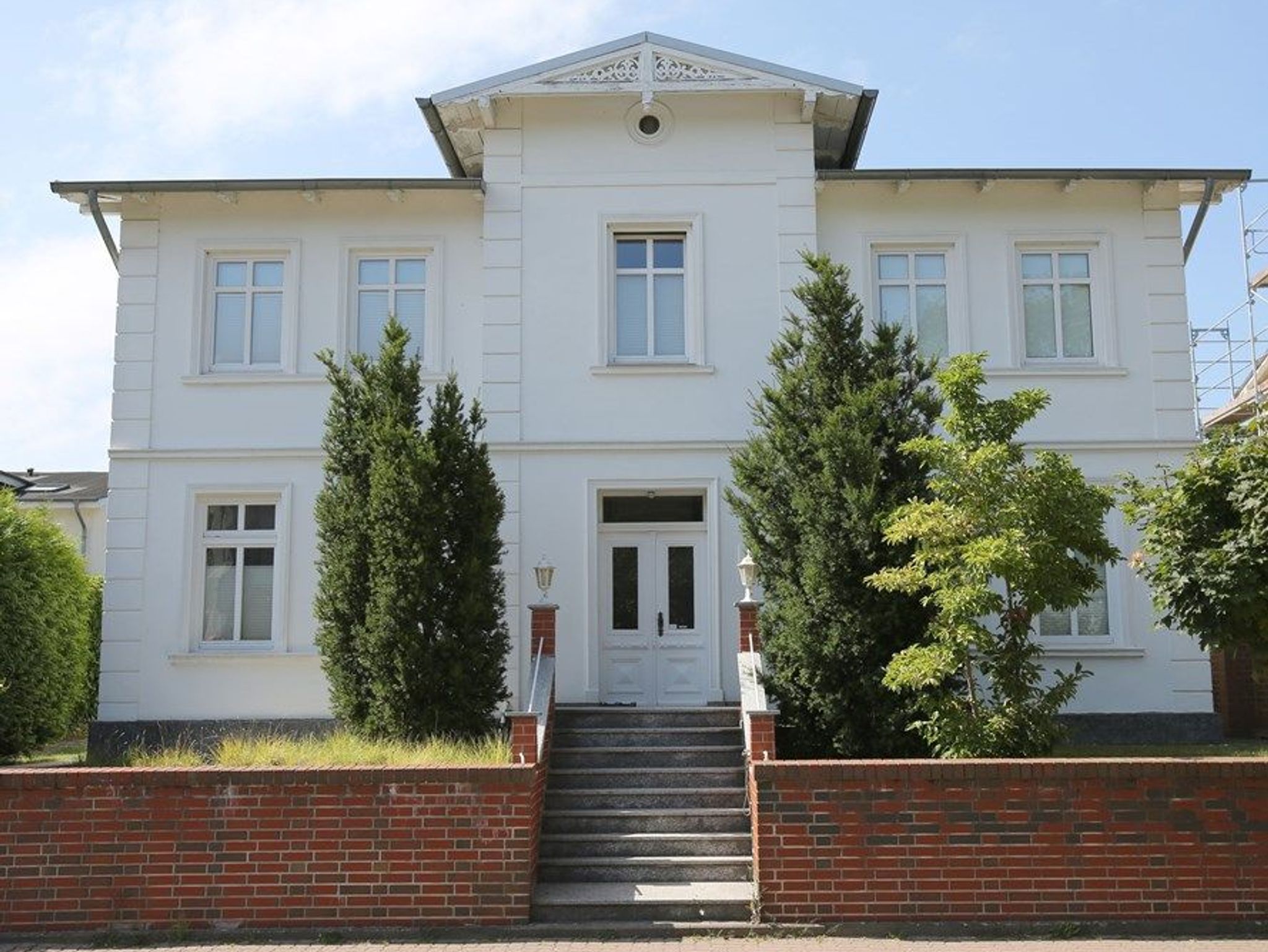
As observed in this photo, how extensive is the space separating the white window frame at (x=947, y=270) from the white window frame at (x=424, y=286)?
5.29 meters

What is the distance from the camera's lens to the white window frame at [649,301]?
15.1 m

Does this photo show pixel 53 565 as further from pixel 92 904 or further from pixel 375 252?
pixel 92 904

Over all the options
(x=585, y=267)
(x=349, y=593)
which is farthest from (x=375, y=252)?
(x=349, y=593)

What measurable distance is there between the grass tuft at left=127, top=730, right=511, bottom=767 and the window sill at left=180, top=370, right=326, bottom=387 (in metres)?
5.33

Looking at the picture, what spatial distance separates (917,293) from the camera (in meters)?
15.6

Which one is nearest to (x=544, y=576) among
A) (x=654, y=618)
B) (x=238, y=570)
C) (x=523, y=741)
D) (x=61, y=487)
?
(x=654, y=618)

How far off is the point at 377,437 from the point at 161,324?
15.1 ft

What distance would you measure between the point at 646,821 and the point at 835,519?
10.7 feet

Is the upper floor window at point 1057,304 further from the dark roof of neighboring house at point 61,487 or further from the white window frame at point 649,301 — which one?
the dark roof of neighboring house at point 61,487

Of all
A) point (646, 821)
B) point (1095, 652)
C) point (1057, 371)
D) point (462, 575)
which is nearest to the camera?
point (646, 821)

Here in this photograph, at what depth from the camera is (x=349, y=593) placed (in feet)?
41.5

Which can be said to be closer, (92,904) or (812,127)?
(92,904)

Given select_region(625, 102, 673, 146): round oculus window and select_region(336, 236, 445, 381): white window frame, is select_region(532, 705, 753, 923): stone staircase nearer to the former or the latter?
select_region(336, 236, 445, 381): white window frame

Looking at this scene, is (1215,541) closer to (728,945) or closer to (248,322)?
(728,945)
